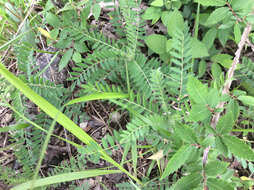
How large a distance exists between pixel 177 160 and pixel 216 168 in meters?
0.16

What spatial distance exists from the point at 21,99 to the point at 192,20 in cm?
141

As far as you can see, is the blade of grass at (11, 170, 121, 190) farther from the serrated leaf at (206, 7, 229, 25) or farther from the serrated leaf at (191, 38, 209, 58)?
the serrated leaf at (206, 7, 229, 25)

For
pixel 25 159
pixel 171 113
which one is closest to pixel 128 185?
pixel 171 113

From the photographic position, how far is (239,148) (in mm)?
733

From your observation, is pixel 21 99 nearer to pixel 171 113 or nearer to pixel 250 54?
pixel 171 113

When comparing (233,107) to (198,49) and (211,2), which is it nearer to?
(198,49)

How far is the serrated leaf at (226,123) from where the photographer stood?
29.8 inches

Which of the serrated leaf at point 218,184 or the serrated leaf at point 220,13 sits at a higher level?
the serrated leaf at point 220,13

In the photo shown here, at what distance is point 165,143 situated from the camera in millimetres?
1258

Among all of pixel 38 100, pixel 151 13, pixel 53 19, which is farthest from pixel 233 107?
pixel 53 19

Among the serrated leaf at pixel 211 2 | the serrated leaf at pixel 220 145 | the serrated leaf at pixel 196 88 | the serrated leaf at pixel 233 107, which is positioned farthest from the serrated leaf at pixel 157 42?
the serrated leaf at pixel 220 145

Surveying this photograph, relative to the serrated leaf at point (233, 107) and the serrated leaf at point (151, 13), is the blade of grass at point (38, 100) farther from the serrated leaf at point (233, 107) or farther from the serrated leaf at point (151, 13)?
the serrated leaf at point (151, 13)

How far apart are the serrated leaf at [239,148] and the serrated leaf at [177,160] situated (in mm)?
141

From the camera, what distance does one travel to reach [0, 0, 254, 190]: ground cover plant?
1040mm
